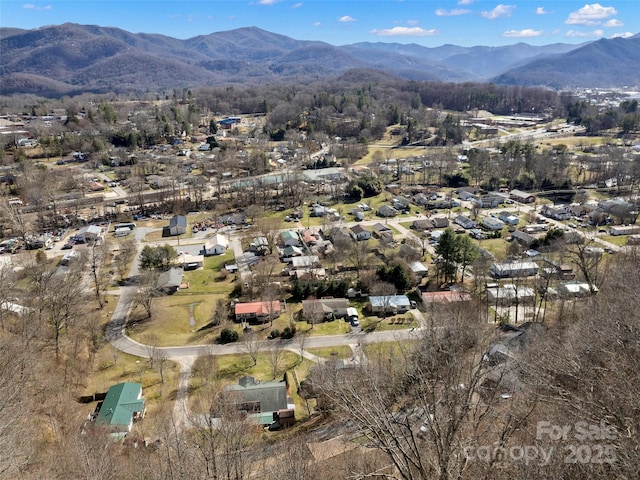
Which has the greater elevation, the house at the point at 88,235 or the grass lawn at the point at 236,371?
the house at the point at 88,235

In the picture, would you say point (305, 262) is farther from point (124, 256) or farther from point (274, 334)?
point (124, 256)

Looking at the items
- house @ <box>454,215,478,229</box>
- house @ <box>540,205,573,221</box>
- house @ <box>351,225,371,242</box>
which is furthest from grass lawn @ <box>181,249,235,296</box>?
house @ <box>540,205,573,221</box>

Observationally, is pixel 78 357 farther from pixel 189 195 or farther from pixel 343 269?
pixel 189 195

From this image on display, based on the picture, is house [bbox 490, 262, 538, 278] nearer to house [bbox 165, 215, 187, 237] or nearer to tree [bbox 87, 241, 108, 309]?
tree [bbox 87, 241, 108, 309]

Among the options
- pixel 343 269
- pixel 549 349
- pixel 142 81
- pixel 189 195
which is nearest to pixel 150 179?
pixel 189 195

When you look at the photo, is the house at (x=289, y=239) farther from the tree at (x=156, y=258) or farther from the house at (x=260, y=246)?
the tree at (x=156, y=258)

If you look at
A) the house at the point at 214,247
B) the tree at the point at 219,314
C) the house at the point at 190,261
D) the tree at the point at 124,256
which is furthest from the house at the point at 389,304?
the tree at the point at 124,256
